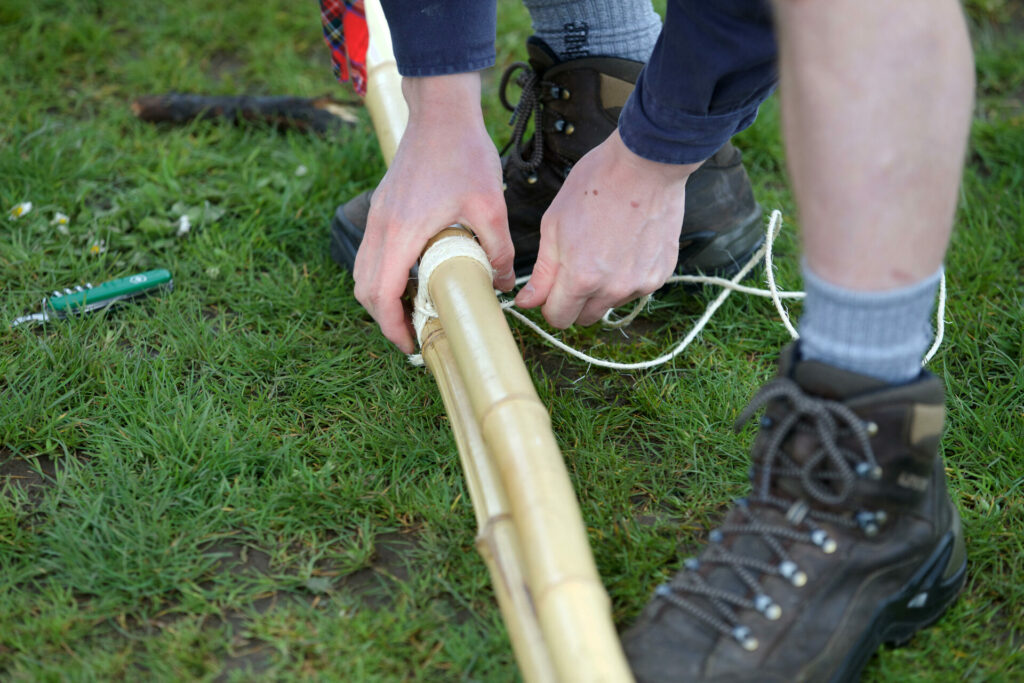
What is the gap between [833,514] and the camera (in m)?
1.04

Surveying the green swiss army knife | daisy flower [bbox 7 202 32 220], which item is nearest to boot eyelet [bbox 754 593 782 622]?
the green swiss army knife

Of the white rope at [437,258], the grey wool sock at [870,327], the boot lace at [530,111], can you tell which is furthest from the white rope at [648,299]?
the grey wool sock at [870,327]

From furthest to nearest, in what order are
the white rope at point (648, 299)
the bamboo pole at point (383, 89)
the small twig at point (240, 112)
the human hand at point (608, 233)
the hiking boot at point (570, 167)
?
the small twig at point (240, 112)
the bamboo pole at point (383, 89)
the hiking boot at point (570, 167)
the white rope at point (648, 299)
the human hand at point (608, 233)

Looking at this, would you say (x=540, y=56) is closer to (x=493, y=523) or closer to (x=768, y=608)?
(x=493, y=523)

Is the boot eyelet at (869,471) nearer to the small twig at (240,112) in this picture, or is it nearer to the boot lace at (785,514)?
the boot lace at (785,514)

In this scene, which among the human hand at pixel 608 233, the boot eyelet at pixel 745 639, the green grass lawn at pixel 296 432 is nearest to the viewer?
the boot eyelet at pixel 745 639

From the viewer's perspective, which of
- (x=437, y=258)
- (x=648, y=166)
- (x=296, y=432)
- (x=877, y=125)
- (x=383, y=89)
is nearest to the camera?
(x=877, y=125)

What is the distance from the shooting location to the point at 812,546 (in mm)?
1035

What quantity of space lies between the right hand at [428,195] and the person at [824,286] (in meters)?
0.03

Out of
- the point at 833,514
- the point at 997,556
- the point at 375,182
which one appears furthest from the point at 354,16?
the point at 997,556

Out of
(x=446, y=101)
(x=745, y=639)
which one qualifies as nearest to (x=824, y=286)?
(x=745, y=639)

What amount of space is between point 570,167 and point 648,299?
30 cm

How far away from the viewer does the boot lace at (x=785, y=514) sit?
1.00m

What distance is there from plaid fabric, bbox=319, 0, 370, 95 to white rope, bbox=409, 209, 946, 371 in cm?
62
